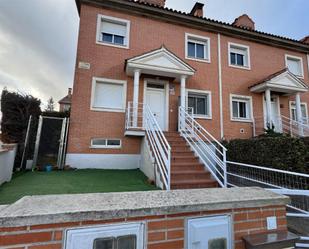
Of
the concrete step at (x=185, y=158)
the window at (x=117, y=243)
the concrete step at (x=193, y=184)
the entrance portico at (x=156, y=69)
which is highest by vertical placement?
the entrance portico at (x=156, y=69)

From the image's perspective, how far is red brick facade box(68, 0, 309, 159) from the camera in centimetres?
827

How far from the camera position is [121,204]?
1249 millimetres

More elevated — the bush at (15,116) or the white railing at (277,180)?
the bush at (15,116)

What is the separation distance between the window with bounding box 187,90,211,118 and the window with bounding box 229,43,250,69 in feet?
9.88

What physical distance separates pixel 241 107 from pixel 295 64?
580 centimetres

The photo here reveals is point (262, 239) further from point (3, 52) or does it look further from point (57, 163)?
point (3, 52)

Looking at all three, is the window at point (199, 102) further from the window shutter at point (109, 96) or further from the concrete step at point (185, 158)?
the concrete step at point (185, 158)

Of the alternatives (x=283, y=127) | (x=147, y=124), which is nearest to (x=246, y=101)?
(x=283, y=127)

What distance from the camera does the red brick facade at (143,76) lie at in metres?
8.27

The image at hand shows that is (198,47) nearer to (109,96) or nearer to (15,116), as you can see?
(109,96)

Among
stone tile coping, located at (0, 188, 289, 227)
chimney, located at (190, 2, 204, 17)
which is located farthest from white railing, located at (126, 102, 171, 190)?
chimney, located at (190, 2, 204, 17)

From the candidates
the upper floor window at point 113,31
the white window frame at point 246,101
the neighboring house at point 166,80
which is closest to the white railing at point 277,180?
the neighboring house at point 166,80

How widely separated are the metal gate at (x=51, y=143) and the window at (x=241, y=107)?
29.8 feet

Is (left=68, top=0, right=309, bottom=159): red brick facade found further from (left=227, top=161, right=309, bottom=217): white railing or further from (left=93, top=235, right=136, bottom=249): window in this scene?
(left=93, top=235, right=136, bottom=249): window
